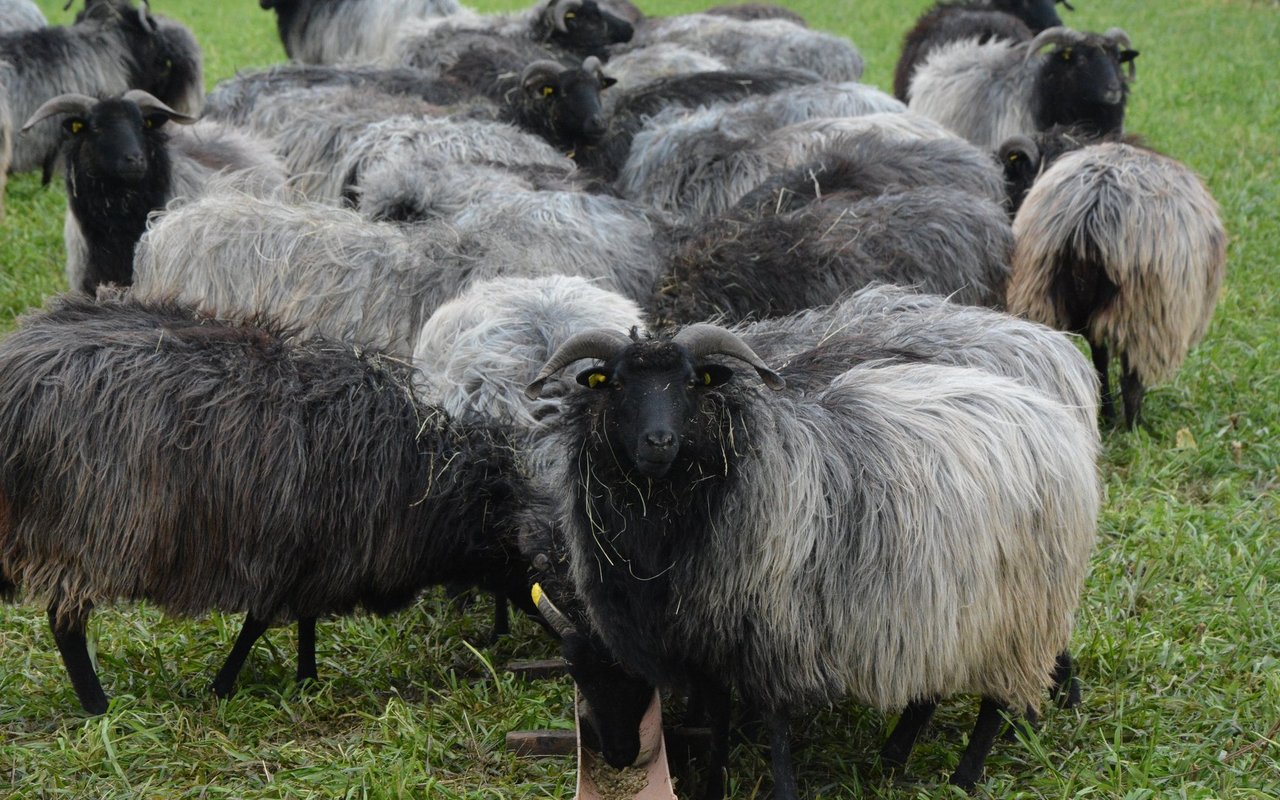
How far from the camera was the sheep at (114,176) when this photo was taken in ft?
22.3

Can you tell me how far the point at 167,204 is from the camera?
687 cm

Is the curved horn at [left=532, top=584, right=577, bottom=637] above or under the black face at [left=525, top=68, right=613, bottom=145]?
under

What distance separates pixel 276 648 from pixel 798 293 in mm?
2616

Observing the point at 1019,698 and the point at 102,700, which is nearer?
the point at 1019,698

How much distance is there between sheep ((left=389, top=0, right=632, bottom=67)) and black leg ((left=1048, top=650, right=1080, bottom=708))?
7529 mm

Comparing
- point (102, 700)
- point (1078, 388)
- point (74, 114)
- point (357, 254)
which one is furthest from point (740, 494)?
Answer: point (74, 114)

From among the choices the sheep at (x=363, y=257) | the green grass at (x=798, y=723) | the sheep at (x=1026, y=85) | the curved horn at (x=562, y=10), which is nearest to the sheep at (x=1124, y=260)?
the green grass at (x=798, y=723)

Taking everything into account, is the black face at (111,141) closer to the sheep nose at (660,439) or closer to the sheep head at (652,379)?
the sheep head at (652,379)

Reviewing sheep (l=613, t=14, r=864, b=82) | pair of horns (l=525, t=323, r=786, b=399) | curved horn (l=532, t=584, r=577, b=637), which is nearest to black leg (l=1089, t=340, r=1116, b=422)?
pair of horns (l=525, t=323, r=786, b=399)

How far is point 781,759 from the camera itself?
3887 millimetres

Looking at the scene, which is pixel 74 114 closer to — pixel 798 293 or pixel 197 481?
pixel 197 481

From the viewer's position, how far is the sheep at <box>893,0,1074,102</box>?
470 inches

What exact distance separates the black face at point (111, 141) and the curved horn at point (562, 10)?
4.84 metres

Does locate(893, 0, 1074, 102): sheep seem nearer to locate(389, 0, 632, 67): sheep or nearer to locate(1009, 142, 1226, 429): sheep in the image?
Answer: locate(389, 0, 632, 67): sheep
